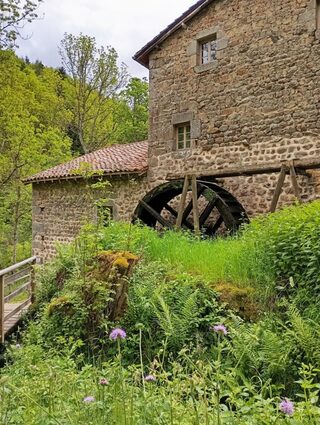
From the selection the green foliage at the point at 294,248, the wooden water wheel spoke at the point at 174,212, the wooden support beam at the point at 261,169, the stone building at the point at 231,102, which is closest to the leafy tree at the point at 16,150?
the stone building at the point at 231,102

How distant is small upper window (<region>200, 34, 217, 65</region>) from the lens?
10734 millimetres

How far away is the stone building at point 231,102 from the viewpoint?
893cm

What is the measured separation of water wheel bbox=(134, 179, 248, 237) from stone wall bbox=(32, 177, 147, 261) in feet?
3.25

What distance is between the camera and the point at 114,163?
12.6 metres

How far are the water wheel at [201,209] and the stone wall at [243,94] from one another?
53 cm

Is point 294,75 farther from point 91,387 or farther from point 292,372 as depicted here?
point 91,387

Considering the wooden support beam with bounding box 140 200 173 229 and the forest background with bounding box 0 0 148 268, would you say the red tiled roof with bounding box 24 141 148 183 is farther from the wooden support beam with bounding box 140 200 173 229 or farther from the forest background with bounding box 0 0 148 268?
the forest background with bounding box 0 0 148 268

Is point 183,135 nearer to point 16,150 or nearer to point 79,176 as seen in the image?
point 79,176

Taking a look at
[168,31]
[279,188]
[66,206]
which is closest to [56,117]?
[66,206]

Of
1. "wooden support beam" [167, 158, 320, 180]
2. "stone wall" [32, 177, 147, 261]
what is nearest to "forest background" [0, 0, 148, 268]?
"stone wall" [32, 177, 147, 261]

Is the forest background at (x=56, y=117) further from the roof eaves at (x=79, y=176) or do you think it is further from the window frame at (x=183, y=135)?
the window frame at (x=183, y=135)

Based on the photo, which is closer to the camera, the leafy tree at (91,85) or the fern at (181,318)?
the fern at (181,318)

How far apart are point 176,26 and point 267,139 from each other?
413cm

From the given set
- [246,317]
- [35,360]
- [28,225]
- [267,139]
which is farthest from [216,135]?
[28,225]
